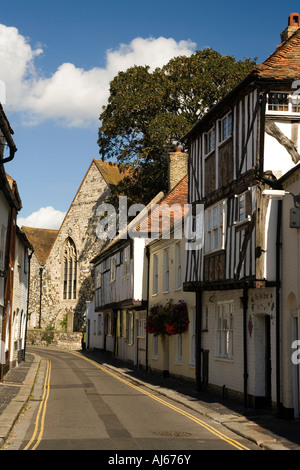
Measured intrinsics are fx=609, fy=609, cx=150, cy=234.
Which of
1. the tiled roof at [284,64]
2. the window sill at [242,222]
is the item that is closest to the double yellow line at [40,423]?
the window sill at [242,222]

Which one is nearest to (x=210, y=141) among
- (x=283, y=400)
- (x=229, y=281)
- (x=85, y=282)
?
(x=229, y=281)

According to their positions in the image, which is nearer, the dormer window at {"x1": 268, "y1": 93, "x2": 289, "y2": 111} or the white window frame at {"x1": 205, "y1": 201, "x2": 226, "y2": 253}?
the dormer window at {"x1": 268, "y1": 93, "x2": 289, "y2": 111}

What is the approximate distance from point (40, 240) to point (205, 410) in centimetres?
5644

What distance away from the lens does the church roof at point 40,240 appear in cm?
6693

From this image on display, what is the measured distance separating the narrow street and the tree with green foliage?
2039 centimetres

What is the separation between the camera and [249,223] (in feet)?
51.9

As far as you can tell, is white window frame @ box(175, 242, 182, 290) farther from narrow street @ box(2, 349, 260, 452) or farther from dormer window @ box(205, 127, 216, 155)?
dormer window @ box(205, 127, 216, 155)

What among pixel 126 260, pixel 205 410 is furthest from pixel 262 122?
pixel 126 260

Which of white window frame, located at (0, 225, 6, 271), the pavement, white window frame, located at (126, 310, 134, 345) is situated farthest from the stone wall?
white window frame, located at (0, 225, 6, 271)

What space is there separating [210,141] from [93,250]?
3821 centimetres

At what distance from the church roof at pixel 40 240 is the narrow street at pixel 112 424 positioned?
45.7 m

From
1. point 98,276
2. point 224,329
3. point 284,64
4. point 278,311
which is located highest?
point 284,64

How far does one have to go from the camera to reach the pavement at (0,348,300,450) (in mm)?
11727

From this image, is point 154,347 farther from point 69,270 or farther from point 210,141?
point 69,270
